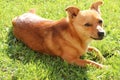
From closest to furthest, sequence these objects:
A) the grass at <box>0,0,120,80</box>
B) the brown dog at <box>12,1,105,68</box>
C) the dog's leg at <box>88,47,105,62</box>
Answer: the grass at <box>0,0,120,80</box> < the brown dog at <box>12,1,105,68</box> < the dog's leg at <box>88,47,105,62</box>

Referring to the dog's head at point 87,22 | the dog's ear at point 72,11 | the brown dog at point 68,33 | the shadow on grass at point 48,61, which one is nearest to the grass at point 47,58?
the shadow on grass at point 48,61

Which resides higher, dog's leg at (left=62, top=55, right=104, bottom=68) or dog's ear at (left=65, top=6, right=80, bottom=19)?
dog's ear at (left=65, top=6, right=80, bottom=19)

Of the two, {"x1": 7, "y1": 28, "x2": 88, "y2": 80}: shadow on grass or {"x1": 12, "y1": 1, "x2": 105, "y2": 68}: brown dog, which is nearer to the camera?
{"x1": 7, "y1": 28, "x2": 88, "y2": 80}: shadow on grass

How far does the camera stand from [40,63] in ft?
16.6

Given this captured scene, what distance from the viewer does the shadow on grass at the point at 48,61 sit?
4848 millimetres

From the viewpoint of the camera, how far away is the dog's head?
192 inches

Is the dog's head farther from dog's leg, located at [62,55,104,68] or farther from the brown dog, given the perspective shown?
dog's leg, located at [62,55,104,68]

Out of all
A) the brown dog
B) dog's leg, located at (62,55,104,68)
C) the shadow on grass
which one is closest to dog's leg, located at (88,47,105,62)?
the brown dog

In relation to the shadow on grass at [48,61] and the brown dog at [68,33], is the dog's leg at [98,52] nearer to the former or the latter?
the brown dog at [68,33]

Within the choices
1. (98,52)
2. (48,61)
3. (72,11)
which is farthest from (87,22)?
(48,61)

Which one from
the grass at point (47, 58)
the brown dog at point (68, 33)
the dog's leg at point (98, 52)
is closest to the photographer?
the grass at point (47, 58)

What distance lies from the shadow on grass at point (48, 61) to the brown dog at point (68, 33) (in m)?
0.10

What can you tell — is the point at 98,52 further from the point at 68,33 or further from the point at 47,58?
the point at 47,58

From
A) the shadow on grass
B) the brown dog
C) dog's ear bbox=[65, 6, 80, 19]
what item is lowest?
the shadow on grass
